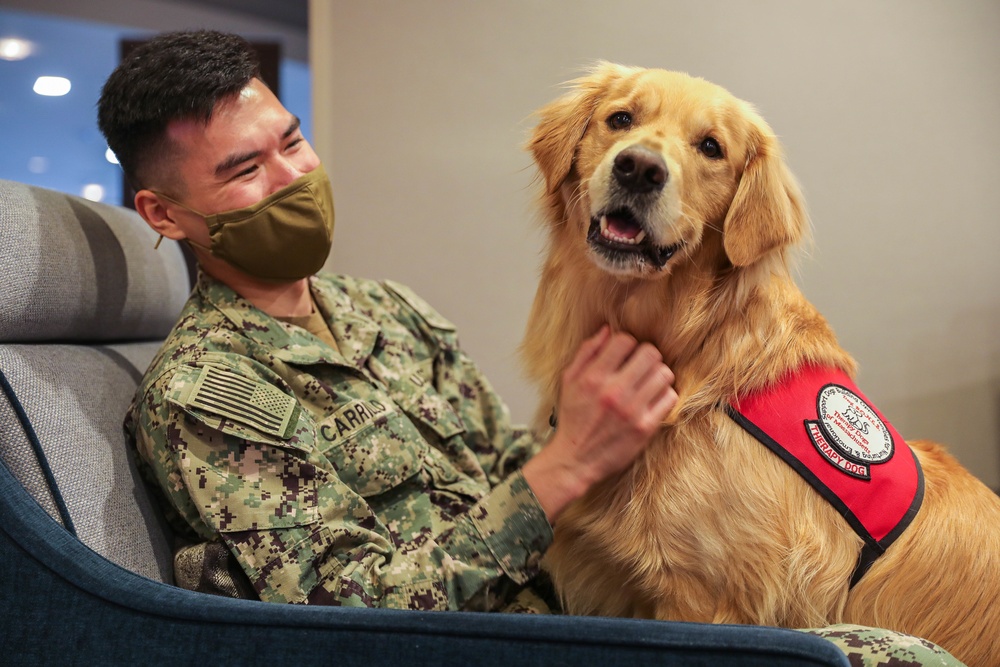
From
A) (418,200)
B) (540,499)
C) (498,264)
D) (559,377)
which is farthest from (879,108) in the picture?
(540,499)

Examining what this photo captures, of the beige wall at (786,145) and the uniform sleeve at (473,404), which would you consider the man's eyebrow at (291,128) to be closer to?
the uniform sleeve at (473,404)

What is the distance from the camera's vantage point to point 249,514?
112 cm

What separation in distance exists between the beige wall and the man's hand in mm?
1556

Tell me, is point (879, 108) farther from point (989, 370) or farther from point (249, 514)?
point (249, 514)

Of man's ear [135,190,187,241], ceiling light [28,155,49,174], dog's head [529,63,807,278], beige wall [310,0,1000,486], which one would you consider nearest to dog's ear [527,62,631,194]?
dog's head [529,63,807,278]

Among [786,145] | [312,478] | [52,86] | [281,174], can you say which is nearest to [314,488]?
[312,478]

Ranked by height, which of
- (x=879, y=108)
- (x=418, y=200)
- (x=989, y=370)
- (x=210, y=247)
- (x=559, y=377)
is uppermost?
(x=879, y=108)

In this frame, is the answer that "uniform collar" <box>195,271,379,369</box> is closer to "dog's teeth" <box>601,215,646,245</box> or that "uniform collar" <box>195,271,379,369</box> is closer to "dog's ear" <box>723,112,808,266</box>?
"dog's teeth" <box>601,215,646,245</box>

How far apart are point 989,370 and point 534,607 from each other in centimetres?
237

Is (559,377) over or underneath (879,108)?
underneath

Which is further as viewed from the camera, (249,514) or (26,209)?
(26,209)

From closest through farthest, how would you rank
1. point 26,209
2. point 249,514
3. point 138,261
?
point 249,514
point 26,209
point 138,261

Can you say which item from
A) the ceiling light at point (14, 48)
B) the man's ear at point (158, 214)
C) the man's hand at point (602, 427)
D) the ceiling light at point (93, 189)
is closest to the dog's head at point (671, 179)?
the man's hand at point (602, 427)

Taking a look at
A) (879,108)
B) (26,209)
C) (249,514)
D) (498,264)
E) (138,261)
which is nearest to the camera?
(249,514)
